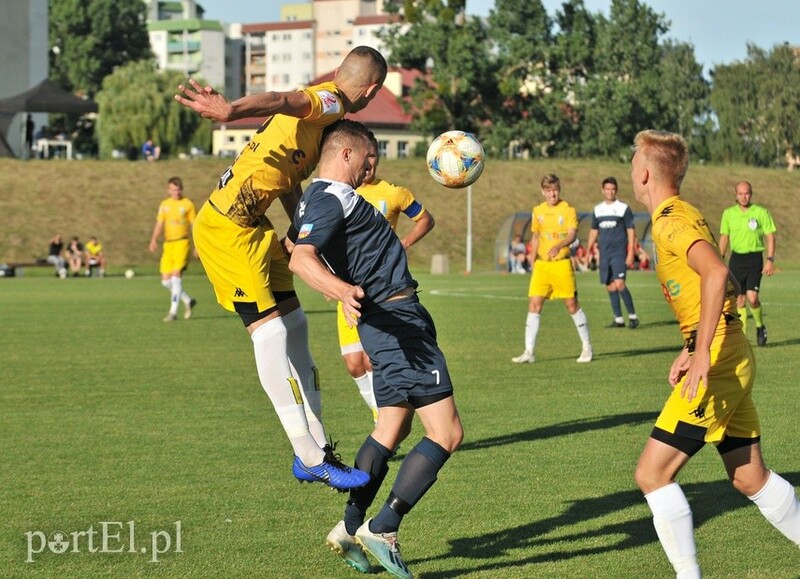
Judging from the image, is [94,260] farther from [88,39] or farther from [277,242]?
[88,39]

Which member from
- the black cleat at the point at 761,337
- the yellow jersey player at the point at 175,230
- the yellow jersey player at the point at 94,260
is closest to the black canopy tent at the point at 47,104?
the yellow jersey player at the point at 94,260

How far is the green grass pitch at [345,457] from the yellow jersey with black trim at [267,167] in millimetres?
1749

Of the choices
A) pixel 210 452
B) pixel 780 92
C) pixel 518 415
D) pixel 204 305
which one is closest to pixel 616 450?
pixel 518 415

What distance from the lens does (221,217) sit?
749cm

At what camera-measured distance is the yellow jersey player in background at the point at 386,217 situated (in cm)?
920

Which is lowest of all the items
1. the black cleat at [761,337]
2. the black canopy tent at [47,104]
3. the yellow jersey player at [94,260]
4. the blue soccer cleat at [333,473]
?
the yellow jersey player at [94,260]

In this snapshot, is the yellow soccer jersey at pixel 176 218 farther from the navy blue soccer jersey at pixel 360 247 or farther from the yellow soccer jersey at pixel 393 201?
the navy blue soccer jersey at pixel 360 247

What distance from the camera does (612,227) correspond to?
2120cm

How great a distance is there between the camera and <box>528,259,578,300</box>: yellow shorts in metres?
16.0

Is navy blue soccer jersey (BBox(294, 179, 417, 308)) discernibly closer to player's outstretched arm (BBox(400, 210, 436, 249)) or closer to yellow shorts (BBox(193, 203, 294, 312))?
yellow shorts (BBox(193, 203, 294, 312))

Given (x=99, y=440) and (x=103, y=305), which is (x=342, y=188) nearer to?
(x=99, y=440)

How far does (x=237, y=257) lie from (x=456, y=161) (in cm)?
216

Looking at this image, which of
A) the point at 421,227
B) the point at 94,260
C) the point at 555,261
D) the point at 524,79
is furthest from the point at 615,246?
the point at 524,79

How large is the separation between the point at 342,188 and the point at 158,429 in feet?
16.2
